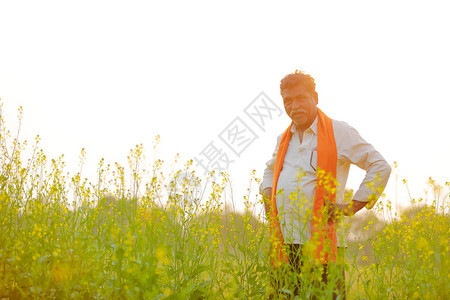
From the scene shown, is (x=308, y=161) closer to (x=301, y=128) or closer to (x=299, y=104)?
(x=301, y=128)

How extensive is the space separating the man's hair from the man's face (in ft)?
0.10

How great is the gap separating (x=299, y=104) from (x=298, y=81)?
0.56ft

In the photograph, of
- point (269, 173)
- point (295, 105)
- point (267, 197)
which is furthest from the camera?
point (269, 173)

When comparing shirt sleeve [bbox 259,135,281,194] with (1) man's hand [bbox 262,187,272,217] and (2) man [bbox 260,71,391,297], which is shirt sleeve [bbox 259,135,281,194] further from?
(2) man [bbox 260,71,391,297]

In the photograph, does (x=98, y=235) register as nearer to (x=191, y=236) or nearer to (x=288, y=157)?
(x=191, y=236)

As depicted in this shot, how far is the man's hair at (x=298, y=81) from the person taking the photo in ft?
9.91

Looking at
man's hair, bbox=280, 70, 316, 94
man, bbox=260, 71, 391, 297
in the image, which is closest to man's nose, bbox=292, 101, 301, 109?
man, bbox=260, 71, 391, 297

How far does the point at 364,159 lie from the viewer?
284 cm

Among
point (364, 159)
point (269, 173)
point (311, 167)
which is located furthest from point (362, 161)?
point (269, 173)

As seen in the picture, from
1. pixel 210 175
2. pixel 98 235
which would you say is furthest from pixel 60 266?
pixel 210 175

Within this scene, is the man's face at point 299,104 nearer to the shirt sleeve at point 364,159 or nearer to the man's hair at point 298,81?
the man's hair at point 298,81

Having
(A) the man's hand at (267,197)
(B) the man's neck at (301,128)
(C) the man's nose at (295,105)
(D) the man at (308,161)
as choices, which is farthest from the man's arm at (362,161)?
(A) the man's hand at (267,197)

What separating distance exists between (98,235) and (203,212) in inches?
33.5

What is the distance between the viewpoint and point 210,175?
3596mm
